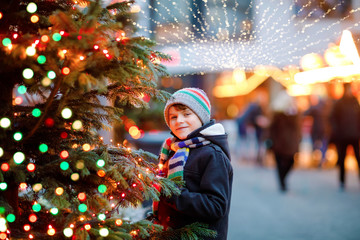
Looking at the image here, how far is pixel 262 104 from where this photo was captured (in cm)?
1283

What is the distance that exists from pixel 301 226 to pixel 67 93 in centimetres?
484

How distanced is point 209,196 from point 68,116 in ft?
2.89

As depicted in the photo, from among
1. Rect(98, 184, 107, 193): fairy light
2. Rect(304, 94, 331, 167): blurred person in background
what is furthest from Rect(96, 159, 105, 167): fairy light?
Rect(304, 94, 331, 167): blurred person in background

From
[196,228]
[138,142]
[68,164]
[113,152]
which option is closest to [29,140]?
[68,164]

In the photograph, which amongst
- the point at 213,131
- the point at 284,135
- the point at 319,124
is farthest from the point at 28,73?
the point at 319,124

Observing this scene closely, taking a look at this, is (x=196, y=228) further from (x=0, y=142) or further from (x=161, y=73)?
(x=0, y=142)

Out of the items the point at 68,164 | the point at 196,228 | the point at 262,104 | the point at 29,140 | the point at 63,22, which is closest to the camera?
the point at 63,22

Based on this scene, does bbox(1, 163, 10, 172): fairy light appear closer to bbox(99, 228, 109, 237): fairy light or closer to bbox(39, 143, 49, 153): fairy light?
bbox(39, 143, 49, 153): fairy light

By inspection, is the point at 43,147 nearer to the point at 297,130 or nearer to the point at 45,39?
the point at 45,39

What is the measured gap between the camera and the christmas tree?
68.7 inches

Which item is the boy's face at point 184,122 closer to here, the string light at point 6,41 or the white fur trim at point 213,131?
the white fur trim at point 213,131

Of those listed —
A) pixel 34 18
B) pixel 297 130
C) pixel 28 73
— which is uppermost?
pixel 34 18

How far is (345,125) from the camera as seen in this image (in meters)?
8.51

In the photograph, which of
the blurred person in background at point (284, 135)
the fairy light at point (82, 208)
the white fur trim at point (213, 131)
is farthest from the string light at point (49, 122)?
the blurred person in background at point (284, 135)
